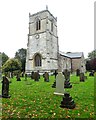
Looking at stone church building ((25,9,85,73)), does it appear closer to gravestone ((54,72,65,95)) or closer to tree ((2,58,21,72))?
tree ((2,58,21,72))

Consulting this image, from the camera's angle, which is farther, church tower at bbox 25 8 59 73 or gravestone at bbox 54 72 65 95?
church tower at bbox 25 8 59 73

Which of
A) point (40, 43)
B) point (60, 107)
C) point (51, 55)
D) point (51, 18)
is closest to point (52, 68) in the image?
point (51, 55)

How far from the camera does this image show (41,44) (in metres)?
37.2

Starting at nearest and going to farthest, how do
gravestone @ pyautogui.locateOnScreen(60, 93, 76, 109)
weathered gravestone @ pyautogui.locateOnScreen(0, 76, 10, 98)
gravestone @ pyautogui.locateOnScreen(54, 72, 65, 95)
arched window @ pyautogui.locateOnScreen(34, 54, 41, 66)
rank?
gravestone @ pyautogui.locateOnScreen(60, 93, 76, 109), weathered gravestone @ pyautogui.locateOnScreen(0, 76, 10, 98), gravestone @ pyautogui.locateOnScreen(54, 72, 65, 95), arched window @ pyautogui.locateOnScreen(34, 54, 41, 66)

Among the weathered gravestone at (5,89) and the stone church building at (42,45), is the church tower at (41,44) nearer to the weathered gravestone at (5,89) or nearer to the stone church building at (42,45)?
the stone church building at (42,45)

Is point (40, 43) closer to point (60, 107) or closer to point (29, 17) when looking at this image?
point (29, 17)

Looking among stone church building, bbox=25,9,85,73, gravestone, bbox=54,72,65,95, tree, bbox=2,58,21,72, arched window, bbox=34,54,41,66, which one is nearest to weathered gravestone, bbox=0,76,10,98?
gravestone, bbox=54,72,65,95

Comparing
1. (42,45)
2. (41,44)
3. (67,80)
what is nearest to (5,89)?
(67,80)

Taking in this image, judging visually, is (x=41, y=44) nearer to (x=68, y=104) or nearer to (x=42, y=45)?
(x=42, y=45)

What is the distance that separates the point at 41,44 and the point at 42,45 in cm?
42

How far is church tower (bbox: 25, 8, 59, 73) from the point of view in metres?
36.2

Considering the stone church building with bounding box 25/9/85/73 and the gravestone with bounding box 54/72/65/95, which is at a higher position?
the stone church building with bounding box 25/9/85/73

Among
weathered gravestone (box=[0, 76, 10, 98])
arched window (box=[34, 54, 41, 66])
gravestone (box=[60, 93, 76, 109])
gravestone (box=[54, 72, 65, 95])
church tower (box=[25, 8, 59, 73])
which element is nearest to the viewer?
gravestone (box=[60, 93, 76, 109])

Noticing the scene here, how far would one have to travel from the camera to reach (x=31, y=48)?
38750 millimetres
